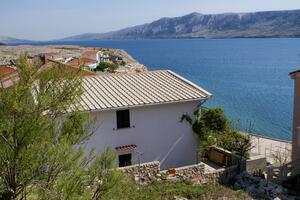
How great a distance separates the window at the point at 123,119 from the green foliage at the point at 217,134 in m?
3.72

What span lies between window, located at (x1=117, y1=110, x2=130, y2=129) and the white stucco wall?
0.20 metres

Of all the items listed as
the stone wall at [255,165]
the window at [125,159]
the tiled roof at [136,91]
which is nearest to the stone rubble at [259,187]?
the stone wall at [255,165]

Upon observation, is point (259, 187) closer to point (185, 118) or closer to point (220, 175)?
point (220, 175)

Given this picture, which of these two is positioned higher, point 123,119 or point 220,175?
point 123,119

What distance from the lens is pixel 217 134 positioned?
23484 mm

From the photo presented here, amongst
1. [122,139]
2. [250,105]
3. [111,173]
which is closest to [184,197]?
[122,139]

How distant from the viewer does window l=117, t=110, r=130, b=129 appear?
2045cm

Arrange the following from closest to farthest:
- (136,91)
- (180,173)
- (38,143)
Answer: (38,143) → (180,173) → (136,91)

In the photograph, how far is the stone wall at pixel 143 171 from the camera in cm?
1830

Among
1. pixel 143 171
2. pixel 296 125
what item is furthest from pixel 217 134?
pixel 143 171

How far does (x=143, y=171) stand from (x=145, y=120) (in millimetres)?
3258

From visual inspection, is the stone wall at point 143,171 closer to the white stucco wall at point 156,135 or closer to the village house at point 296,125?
the white stucco wall at point 156,135

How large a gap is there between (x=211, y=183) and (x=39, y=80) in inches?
463

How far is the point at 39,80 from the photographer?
29.5 ft
